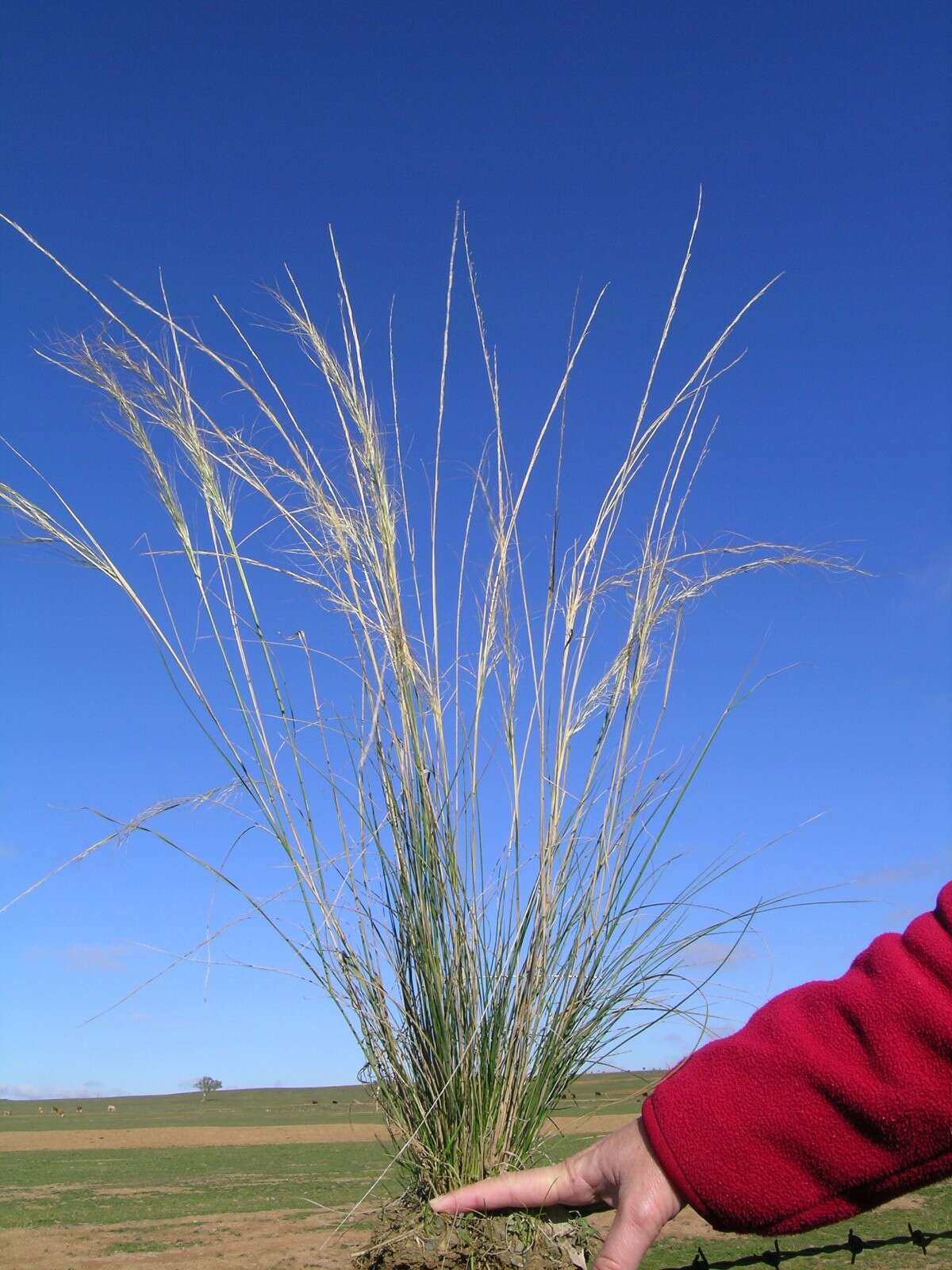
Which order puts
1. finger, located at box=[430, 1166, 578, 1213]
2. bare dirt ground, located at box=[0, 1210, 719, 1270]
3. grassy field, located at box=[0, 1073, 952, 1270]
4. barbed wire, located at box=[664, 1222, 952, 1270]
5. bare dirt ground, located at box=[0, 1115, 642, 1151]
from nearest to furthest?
finger, located at box=[430, 1166, 578, 1213] → barbed wire, located at box=[664, 1222, 952, 1270] → grassy field, located at box=[0, 1073, 952, 1270] → bare dirt ground, located at box=[0, 1210, 719, 1270] → bare dirt ground, located at box=[0, 1115, 642, 1151]

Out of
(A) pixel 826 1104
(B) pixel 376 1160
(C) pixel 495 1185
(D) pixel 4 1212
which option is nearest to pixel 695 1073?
(A) pixel 826 1104

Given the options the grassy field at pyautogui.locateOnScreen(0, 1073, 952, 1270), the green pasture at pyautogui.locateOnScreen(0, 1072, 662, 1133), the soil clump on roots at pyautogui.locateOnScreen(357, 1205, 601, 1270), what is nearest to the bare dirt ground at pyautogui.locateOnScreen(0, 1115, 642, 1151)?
the grassy field at pyautogui.locateOnScreen(0, 1073, 952, 1270)

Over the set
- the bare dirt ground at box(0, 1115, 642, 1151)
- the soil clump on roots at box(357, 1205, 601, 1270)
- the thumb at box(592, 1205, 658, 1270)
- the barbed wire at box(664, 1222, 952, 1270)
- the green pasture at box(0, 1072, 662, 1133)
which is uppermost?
the thumb at box(592, 1205, 658, 1270)

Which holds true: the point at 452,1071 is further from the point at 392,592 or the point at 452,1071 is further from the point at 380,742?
the point at 392,592

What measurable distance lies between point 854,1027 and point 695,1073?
0.49 ft

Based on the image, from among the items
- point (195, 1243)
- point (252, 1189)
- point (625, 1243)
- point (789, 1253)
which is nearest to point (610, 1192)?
point (625, 1243)

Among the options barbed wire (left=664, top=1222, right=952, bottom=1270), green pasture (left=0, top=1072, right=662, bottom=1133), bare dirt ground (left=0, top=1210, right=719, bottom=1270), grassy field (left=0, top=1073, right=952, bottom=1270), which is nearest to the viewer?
barbed wire (left=664, top=1222, right=952, bottom=1270)

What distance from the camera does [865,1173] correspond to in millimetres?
866

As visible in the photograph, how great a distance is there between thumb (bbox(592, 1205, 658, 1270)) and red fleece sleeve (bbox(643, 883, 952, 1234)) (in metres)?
0.06

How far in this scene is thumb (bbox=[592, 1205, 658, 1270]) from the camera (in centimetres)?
91

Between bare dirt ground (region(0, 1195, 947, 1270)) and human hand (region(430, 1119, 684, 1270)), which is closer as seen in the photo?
human hand (region(430, 1119, 684, 1270))

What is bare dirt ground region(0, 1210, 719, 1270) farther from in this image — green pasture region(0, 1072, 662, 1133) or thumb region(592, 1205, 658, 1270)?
thumb region(592, 1205, 658, 1270)

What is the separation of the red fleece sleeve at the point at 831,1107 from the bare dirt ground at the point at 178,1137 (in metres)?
44.8

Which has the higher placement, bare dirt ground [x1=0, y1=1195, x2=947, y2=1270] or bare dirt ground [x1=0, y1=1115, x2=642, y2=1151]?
bare dirt ground [x1=0, y1=1195, x2=947, y2=1270]
